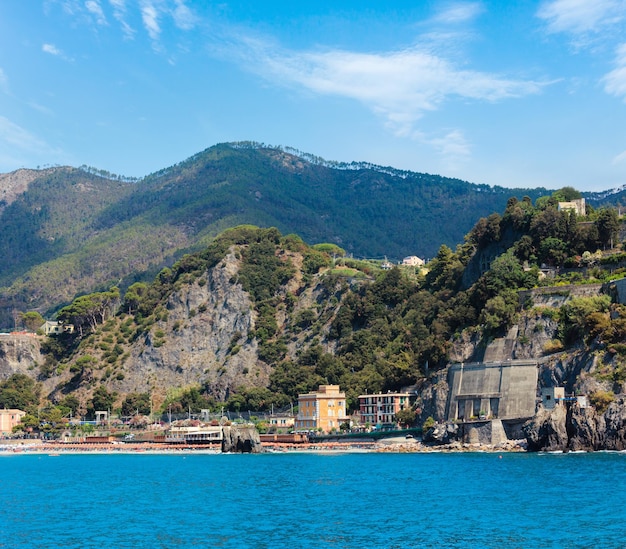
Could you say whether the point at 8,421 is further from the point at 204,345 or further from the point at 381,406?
the point at 381,406

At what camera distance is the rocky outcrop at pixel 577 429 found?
243 feet

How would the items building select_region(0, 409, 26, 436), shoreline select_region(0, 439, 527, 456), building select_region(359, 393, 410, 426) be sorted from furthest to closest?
building select_region(0, 409, 26, 436)
building select_region(359, 393, 410, 426)
shoreline select_region(0, 439, 527, 456)

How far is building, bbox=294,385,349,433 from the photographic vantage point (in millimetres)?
110781

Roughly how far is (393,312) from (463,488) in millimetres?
69368

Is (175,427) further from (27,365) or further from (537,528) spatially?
(537,528)

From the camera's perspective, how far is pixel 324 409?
111 metres

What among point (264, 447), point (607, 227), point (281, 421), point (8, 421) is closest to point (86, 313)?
point (8, 421)

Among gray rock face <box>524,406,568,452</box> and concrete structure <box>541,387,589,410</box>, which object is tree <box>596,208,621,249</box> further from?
gray rock face <box>524,406,568,452</box>

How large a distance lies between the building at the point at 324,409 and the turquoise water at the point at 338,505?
29112 mm

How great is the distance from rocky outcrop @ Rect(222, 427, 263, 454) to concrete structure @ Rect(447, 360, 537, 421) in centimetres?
2282

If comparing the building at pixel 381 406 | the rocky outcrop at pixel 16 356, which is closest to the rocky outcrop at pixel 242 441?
the building at pixel 381 406

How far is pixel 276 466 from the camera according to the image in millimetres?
82188

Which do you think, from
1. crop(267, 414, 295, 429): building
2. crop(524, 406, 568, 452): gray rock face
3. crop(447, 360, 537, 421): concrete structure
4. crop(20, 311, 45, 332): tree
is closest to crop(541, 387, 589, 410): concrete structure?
crop(524, 406, 568, 452): gray rock face

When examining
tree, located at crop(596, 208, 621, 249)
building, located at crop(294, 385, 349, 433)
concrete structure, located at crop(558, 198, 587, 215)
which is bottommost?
building, located at crop(294, 385, 349, 433)
